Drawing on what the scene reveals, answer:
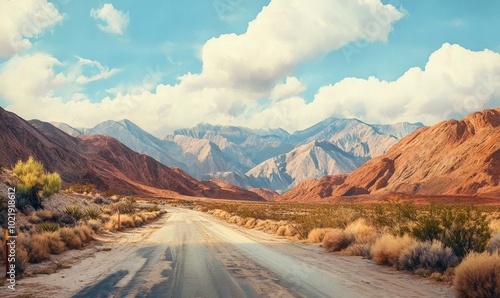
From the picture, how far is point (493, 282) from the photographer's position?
748 cm

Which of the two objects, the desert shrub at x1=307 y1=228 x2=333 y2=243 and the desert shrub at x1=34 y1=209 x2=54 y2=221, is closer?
the desert shrub at x1=307 y1=228 x2=333 y2=243

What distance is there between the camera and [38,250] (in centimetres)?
1262

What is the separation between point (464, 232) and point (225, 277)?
759 centimetres

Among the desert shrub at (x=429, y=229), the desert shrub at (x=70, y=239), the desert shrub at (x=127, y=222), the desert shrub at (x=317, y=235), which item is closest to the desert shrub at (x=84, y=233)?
the desert shrub at (x=70, y=239)

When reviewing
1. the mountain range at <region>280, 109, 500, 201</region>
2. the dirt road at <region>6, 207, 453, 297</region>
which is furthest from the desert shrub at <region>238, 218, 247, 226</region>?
the mountain range at <region>280, 109, 500, 201</region>

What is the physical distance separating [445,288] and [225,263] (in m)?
6.67

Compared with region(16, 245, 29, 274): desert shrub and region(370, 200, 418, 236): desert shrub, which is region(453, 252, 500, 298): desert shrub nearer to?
region(370, 200, 418, 236): desert shrub

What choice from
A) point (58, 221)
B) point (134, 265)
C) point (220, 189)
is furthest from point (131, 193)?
point (134, 265)

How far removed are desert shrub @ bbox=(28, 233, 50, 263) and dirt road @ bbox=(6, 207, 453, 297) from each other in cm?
127

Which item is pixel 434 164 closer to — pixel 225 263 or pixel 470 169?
pixel 470 169

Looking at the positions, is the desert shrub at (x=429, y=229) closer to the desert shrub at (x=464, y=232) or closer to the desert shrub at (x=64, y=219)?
the desert shrub at (x=464, y=232)

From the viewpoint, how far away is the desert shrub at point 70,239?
1595cm

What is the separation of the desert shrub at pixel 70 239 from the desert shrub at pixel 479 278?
14352 mm

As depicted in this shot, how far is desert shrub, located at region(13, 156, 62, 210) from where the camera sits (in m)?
22.6
